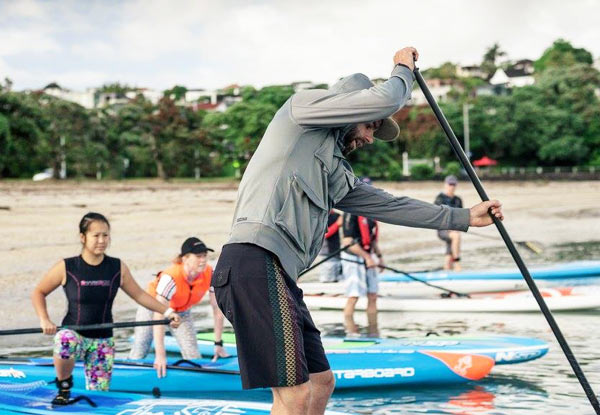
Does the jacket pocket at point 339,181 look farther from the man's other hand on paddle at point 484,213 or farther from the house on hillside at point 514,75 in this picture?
the house on hillside at point 514,75

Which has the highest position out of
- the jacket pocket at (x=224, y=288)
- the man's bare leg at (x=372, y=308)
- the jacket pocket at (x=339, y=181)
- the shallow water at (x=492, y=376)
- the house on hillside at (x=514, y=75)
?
the house on hillside at (x=514, y=75)

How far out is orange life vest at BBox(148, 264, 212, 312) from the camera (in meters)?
7.31

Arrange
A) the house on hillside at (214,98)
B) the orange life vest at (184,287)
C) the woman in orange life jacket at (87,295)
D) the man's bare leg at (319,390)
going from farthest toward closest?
1. the house on hillside at (214,98)
2. the orange life vest at (184,287)
3. the woman in orange life jacket at (87,295)
4. the man's bare leg at (319,390)

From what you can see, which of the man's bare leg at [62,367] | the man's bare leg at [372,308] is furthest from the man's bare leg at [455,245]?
the man's bare leg at [62,367]

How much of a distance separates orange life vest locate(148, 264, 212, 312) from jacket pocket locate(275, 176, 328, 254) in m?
3.82

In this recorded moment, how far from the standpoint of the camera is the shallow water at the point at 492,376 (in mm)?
7445

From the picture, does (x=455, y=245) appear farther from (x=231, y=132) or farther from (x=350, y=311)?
(x=231, y=132)

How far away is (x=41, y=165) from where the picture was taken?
48.2m

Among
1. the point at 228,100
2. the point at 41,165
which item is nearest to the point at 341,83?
the point at 41,165

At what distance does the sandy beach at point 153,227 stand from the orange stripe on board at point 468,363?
592 centimetres

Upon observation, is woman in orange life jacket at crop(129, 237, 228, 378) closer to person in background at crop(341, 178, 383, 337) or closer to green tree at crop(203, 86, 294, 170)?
person in background at crop(341, 178, 383, 337)

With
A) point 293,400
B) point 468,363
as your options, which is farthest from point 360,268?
point 293,400

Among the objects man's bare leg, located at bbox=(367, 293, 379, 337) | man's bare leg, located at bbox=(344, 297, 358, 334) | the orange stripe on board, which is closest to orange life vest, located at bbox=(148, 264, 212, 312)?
the orange stripe on board

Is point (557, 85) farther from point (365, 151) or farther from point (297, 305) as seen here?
point (297, 305)
